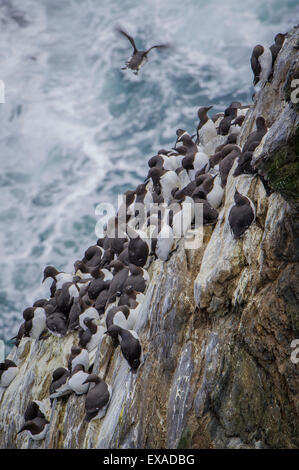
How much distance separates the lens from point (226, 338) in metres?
6.77

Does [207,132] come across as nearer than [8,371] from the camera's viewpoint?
No

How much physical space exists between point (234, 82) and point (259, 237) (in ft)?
101

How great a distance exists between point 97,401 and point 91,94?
1331 inches

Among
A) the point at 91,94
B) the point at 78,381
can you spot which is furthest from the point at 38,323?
the point at 91,94

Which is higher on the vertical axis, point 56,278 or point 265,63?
point 265,63

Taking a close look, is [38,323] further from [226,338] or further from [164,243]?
[226,338]

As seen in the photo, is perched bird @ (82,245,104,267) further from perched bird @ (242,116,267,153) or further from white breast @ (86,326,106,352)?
perched bird @ (242,116,267,153)

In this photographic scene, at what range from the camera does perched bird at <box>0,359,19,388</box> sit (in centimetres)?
1256

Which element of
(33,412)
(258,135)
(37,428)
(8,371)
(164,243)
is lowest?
(37,428)

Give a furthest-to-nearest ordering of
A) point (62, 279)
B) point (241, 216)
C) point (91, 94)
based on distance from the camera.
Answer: point (91, 94), point (62, 279), point (241, 216)

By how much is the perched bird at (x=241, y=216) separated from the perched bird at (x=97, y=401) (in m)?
3.08

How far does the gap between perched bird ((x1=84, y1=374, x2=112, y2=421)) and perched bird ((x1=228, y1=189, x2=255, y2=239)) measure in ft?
10.1

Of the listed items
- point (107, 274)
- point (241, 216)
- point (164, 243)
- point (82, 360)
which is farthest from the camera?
point (107, 274)

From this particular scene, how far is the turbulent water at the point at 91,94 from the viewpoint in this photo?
34844 millimetres
